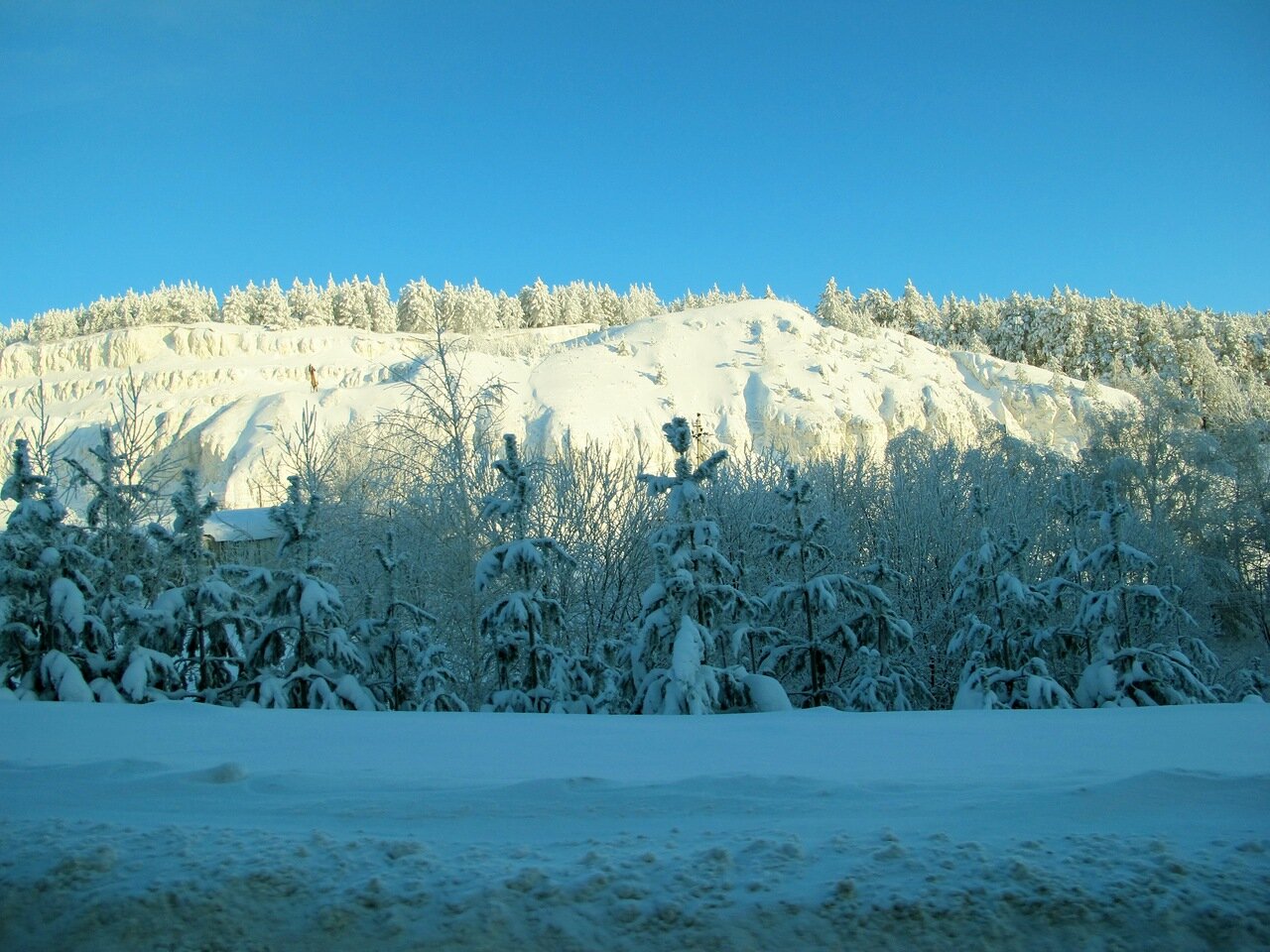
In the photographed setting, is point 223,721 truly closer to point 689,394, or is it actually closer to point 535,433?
point 535,433

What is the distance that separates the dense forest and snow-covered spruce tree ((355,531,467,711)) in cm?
6

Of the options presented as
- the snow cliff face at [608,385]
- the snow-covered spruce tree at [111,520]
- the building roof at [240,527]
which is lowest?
the snow-covered spruce tree at [111,520]

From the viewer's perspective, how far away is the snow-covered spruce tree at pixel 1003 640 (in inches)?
491

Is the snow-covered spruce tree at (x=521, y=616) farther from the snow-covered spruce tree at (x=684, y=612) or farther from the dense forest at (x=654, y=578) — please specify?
the snow-covered spruce tree at (x=684, y=612)

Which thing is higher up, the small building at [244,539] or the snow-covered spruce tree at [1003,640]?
the small building at [244,539]

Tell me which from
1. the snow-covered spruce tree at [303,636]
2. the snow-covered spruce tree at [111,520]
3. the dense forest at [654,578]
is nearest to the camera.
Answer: the snow-covered spruce tree at [303,636]

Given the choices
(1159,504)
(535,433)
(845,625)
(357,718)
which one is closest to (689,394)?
(535,433)

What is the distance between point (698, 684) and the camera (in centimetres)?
1037

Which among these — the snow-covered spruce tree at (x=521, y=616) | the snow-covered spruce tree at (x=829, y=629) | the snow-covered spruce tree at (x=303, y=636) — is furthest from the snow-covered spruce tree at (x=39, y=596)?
the snow-covered spruce tree at (x=829, y=629)

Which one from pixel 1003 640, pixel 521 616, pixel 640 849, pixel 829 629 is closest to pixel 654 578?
pixel 829 629

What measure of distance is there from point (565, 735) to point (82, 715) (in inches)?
174

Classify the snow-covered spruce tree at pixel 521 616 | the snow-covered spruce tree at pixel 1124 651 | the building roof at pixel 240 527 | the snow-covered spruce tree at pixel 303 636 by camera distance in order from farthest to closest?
the building roof at pixel 240 527
the snow-covered spruce tree at pixel 1124 651
the snow-covered spruce tree at pixel 521 616
the snow-covered spruce tree at pixel 303 636

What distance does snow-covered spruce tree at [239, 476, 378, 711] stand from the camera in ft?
35.3

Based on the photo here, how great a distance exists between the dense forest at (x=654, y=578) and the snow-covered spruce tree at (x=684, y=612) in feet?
0.13
